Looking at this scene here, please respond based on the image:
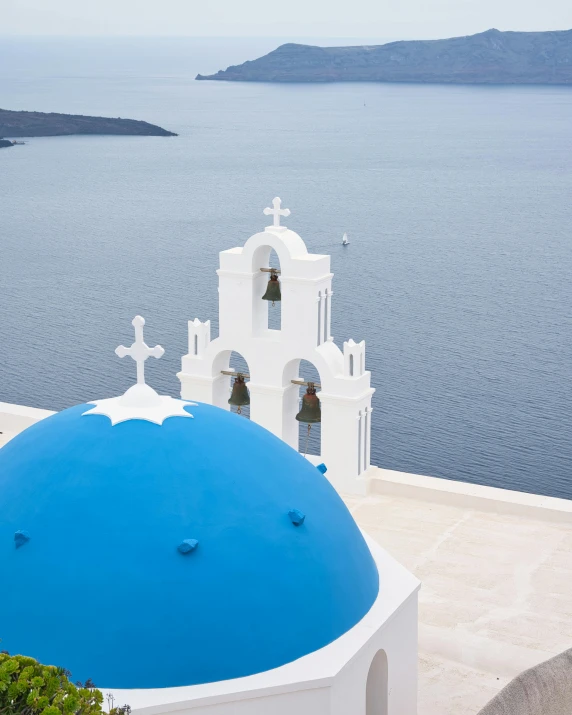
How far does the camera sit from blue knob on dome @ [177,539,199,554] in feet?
31.0

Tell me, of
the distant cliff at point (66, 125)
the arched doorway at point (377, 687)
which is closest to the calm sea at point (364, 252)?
the distant cliff at point (66, 125)

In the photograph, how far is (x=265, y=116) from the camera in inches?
4503

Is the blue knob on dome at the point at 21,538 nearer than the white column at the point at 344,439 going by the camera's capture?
Yes

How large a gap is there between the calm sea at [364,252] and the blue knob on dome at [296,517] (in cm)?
2205

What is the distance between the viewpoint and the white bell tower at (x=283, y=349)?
55.1 ft

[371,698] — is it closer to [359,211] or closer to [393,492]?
[393,492]

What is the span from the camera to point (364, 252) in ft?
188

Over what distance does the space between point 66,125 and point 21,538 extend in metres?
98.1

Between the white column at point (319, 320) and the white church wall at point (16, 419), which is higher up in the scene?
the white column at point (319, 320)

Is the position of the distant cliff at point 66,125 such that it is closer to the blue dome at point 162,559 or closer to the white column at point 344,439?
the white column at point 344,439

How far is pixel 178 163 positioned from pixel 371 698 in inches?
3047

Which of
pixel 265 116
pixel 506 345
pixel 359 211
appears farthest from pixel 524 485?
pixel 265 116

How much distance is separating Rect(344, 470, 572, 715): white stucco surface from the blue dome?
3.56 m

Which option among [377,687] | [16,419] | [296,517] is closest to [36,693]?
[296,517]
